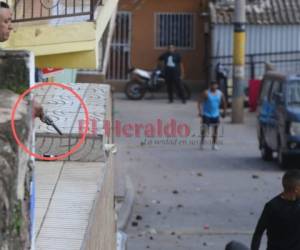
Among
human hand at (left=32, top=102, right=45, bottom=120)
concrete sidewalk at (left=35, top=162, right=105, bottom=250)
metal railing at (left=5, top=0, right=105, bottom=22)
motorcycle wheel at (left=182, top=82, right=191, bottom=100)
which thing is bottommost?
motorcycle wheel at (left=182, top=82, right=191, bottom=100)

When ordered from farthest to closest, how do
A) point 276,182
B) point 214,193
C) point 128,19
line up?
1. point 128,19
2. point 276,182
3. point 214,193

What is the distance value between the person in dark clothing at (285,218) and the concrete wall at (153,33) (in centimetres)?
2590

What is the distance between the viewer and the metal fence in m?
31.3

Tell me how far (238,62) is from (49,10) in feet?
53.2

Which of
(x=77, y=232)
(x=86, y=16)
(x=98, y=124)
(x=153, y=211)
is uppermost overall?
(x=86, y=16)

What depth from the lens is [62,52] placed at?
32.9ft

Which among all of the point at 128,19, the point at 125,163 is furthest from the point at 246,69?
the point at 125,163

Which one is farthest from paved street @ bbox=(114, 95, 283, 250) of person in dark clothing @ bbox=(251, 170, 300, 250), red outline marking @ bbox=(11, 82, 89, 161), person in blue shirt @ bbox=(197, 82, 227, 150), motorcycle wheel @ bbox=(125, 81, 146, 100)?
motorcycle wheel @ bbox=(125, 81, 146, 100)

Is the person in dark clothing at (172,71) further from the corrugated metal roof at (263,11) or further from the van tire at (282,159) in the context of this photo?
the van tire at (282,159)

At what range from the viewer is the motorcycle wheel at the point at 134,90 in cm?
3108

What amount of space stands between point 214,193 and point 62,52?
6.20 m

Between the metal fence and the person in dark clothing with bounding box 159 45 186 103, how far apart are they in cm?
143

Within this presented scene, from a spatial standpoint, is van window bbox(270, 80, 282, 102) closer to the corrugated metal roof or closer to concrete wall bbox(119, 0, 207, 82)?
the corrugated metal roof

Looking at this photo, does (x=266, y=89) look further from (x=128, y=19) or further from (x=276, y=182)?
(x=128, y=19)
